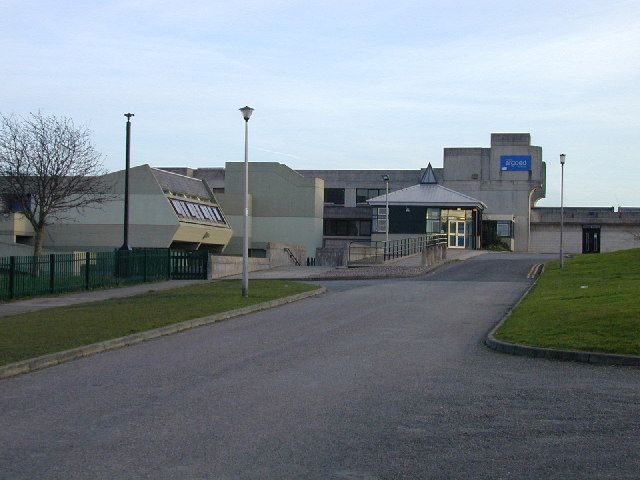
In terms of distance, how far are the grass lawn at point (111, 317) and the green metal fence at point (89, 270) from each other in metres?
2.93

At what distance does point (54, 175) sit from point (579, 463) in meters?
33.3

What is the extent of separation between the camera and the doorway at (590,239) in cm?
7481

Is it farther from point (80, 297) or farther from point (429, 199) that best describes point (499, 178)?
point (80, 297)

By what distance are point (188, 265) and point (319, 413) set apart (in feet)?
92.3

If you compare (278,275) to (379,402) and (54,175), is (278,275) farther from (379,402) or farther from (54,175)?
(379,402)

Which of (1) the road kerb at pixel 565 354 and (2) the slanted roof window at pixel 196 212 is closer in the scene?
(1) the road kerb at pixel 565 354

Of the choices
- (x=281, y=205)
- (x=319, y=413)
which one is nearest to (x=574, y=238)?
(x=281, y=205)

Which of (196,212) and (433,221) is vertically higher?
(196,212)

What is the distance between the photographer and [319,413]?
9586 mm

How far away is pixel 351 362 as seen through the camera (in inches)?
538

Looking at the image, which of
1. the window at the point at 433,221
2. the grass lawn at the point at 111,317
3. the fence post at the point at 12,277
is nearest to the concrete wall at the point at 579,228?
the window at the point at 433,221

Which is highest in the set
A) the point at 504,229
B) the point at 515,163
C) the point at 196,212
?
the point at 515,163

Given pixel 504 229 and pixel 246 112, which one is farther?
pixel 504 229

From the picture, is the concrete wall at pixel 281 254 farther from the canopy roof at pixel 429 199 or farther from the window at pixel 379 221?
the window at pixel 379 221
